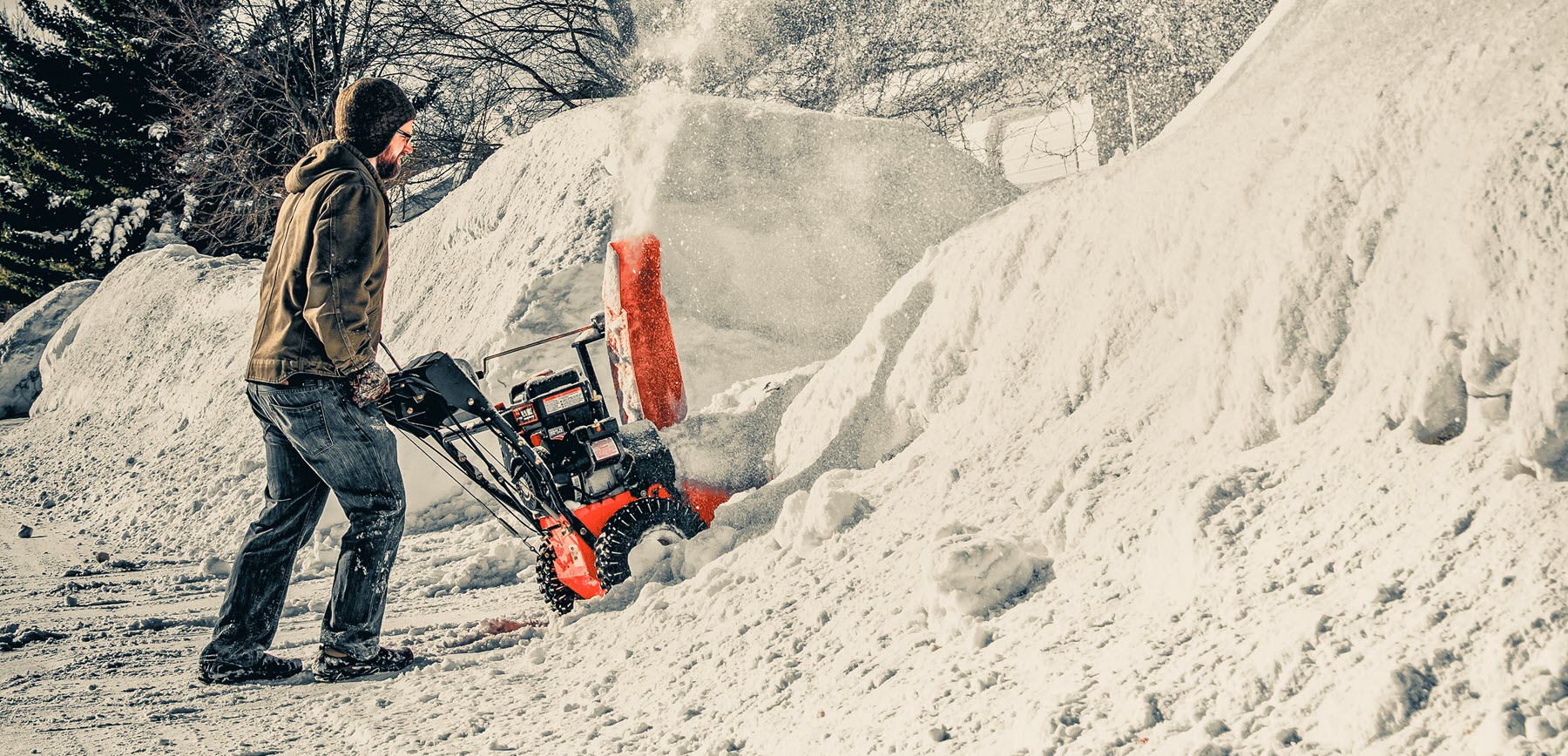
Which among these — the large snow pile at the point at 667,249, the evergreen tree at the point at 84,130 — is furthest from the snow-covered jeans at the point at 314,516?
the evergreen tree at the point at 84,130

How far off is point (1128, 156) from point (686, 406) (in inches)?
115

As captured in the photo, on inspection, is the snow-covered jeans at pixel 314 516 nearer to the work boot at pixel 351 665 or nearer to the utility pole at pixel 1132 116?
the work boot at pixel 351 665

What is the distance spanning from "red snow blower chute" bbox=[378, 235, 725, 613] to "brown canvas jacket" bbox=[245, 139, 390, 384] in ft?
0.99

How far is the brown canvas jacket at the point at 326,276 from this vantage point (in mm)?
3537

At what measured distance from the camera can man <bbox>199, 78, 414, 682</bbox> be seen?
357cm

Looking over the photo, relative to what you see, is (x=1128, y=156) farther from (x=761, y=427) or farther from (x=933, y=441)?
(x=761, y=427)

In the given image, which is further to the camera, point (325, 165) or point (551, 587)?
point (551, 587)

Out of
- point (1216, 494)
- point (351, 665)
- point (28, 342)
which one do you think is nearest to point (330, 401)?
point (351, 665)

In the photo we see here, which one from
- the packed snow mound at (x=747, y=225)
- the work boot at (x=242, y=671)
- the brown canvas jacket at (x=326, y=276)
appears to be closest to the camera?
the brown canvas jacket at (x=326, y=276)

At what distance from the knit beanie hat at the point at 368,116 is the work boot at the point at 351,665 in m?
1.77

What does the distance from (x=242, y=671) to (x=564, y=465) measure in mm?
1360

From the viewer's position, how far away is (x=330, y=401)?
362 centimetres

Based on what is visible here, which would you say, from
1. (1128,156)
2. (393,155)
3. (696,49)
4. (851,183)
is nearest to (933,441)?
(1128,156)

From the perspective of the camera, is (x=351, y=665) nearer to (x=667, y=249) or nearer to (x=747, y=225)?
(x=667, y=249)
